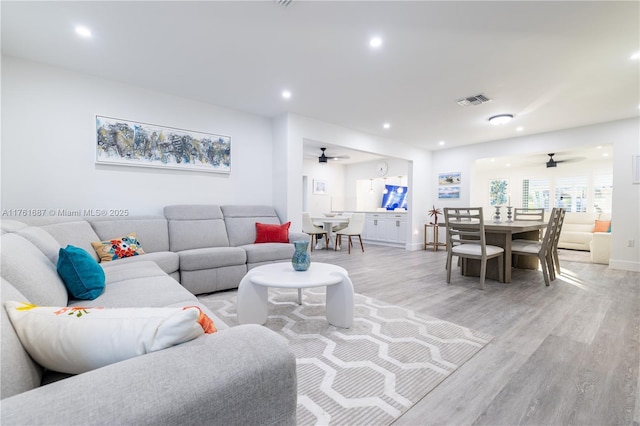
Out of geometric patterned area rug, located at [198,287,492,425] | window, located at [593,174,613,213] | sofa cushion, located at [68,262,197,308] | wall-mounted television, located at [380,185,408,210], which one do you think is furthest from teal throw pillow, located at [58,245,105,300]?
window, located at [593,174,613,213]

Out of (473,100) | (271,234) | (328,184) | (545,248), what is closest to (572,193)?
(545,248)

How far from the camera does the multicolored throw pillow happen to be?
8.55 ft

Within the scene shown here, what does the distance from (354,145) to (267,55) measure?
9.07ft

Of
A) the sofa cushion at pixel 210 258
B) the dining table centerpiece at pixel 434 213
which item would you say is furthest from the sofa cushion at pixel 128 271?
the dining table centerpiece at pixel 434 213

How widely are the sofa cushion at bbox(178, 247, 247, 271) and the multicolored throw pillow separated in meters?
0.43

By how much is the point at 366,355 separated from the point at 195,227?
8.53 feet

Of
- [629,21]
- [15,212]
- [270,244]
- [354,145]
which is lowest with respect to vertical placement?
[270,244]

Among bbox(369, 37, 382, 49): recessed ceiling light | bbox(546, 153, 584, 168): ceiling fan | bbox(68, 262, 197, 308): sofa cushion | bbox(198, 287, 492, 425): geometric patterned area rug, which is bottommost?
bbox(198, 287, 492, 425): geometric patterned area rug

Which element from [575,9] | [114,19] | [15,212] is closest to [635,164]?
[575,9]

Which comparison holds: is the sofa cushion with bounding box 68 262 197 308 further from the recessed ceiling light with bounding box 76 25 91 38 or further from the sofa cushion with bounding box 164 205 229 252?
the recessed ceiling light with bounding box 76 25 91 38

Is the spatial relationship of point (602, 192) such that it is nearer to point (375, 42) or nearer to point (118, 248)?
point (375, 42)

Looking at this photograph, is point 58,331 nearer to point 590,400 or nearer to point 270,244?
point 590,400

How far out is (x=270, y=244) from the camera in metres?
3.64

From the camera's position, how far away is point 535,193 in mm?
8328
